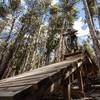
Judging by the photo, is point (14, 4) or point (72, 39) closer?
point (72, 39)

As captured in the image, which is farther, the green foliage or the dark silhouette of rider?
the green foliage

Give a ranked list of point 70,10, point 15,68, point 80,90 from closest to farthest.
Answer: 1. point 80,90
2. point 70,10
3. point 15,68

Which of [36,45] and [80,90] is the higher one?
[36,45]

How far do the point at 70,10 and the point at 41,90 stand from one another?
1030 inches

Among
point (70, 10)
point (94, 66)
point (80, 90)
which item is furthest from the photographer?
point (70, 10)

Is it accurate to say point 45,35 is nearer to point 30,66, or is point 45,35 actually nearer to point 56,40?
point 56,40

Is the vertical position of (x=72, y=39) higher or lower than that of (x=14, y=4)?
lower

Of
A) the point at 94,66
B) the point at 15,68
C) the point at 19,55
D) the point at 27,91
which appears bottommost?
the point at 27,91

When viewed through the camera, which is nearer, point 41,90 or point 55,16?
point 41,90

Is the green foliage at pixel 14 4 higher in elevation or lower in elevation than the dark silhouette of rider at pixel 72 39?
higher

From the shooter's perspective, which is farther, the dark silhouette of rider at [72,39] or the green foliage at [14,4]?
the green foliage at [14,4]

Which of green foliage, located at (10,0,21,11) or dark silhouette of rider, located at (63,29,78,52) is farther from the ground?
green foliage, located at (10,0,21,11)

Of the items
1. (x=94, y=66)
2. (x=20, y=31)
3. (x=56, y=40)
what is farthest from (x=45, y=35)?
(x=94, y=66)

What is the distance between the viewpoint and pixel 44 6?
3011cm
